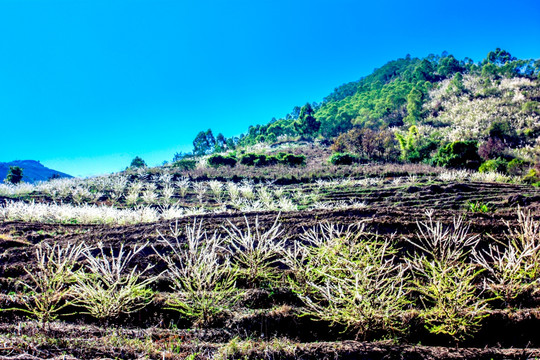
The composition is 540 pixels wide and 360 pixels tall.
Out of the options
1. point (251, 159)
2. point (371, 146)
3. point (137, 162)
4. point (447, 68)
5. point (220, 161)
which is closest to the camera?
point (220, 161)

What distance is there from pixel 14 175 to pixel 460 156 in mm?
29966

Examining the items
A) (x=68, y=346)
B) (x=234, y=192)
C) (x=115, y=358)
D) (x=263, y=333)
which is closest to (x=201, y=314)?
(x=263, y=333)

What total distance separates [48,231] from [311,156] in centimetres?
2526

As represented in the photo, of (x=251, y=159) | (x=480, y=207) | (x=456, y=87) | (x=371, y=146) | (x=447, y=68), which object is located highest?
(x=447, y=68)

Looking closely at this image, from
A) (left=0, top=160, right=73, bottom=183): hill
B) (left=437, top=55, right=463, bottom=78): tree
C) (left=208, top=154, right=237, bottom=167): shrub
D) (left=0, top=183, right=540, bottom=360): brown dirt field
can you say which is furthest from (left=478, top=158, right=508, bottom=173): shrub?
(left=0, top=160, right=73, bottom=183): hill

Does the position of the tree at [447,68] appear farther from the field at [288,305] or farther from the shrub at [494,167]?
the field at [288,305]

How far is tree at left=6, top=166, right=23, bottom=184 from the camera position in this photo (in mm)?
20719

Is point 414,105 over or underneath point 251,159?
over

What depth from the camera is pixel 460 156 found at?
1814cm

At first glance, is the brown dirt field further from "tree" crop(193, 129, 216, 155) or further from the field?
"tree" crop(193, 129, 216, 155)

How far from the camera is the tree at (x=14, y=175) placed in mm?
20719

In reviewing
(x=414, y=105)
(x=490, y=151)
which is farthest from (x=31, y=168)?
(x=490, y=151)

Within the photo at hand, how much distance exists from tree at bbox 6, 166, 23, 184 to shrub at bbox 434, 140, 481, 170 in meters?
28.8

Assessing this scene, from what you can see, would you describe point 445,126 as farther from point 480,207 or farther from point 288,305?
point 288,305
